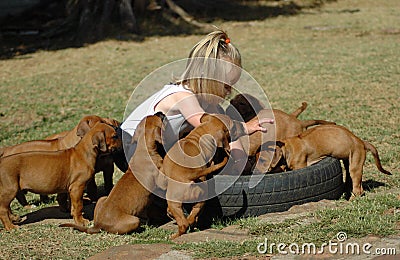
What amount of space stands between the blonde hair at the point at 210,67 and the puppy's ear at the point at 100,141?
1.01 m

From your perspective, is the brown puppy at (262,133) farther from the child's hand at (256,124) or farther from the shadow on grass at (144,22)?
the shadow on grass at (144,22)

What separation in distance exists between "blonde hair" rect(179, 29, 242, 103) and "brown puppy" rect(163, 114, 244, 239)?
0.81 metres

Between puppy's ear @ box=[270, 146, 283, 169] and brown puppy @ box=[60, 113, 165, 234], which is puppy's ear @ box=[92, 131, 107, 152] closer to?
brown puppy @ box=[60, 113, 165, 234]

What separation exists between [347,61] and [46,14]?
469 inches

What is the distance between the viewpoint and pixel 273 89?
41.7 feet

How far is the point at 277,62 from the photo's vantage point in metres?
15.5

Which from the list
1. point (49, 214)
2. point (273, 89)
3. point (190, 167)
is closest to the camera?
point (190, 167)

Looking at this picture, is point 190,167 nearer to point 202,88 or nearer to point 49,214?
point 202,88

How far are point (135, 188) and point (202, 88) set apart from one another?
1280mm

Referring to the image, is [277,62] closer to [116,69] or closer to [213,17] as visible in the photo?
[116,69]

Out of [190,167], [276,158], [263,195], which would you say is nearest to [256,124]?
[276,158]

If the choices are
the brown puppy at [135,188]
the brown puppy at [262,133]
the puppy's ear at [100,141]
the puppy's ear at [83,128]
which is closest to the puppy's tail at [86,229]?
the brown puppy at [135,188]

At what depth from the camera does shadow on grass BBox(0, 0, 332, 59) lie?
19.7m

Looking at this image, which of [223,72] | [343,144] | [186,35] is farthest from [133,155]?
[186,35]
